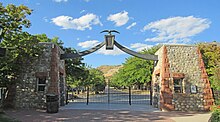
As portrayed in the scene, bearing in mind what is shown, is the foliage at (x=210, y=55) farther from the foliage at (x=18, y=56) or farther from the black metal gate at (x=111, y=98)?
the foliage at (x=18, y=56)

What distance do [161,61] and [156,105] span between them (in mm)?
3106

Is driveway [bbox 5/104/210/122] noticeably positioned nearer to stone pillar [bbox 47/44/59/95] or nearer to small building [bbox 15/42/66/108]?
small building [bbox 15/42/66/108]

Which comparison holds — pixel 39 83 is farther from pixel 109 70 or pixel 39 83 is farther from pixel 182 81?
pixel 109 70

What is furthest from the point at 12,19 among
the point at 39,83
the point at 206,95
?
the point at 206,95

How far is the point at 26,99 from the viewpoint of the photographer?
12914 millimetres

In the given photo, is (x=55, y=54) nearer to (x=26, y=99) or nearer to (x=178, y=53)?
(x=26, y=99)

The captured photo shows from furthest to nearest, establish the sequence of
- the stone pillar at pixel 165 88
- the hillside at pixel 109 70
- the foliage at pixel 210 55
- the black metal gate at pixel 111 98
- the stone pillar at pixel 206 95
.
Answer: the hillside at pixel 109 70 → the black metal gate at pixel 111 98 → the foliage at pixel 210 55 → the stone pillar at pixel 206 95 → the stone pillar at pixel 165 88

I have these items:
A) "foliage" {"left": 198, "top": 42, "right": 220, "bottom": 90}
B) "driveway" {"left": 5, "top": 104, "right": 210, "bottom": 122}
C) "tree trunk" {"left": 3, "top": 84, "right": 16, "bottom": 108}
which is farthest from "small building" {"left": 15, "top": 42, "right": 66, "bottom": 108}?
"foliage" {"left": 198, "top": 42, "right": 220, "bottom": 90}

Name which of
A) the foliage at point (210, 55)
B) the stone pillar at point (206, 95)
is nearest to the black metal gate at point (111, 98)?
the stone pillar at point (206, 95)

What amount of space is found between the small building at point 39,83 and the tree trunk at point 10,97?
0.64 feet

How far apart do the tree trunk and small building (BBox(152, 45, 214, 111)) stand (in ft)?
30.3

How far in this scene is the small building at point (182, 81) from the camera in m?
12.9

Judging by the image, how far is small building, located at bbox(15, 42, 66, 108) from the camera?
12844mm

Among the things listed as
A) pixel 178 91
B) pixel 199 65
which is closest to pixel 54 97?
pixel 178 91
